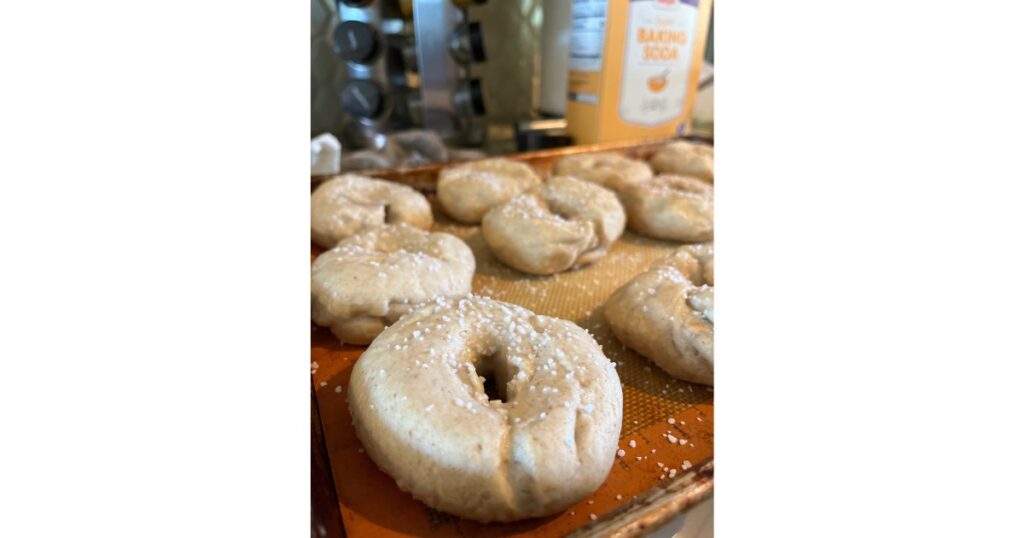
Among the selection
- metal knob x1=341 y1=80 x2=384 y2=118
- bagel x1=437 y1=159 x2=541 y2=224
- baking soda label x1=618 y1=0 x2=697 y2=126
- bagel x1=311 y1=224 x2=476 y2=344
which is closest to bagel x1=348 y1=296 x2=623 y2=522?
bagel x1=311 y1=224 x2=476 y2=344

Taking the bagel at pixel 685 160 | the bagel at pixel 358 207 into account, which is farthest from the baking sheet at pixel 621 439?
the bagel at pixel 685 160

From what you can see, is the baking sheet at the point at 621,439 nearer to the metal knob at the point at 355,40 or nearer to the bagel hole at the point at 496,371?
the bagel hole at the point at 496,371

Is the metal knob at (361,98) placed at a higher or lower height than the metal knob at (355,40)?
lower

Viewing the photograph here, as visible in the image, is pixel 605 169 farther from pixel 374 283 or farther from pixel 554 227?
pixel 374 283

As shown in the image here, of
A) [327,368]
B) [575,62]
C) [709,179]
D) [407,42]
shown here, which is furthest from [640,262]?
[407,42]

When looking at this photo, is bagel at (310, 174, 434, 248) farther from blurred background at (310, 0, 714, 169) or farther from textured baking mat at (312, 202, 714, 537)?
blurred background at (310, 0, 714, 169)

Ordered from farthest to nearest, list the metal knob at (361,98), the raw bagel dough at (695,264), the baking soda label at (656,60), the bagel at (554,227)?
the baking soda label at (656,60) → the metal knob at (361,98) → the bagel at (554,227) → the raw bagel dough at (695,264)

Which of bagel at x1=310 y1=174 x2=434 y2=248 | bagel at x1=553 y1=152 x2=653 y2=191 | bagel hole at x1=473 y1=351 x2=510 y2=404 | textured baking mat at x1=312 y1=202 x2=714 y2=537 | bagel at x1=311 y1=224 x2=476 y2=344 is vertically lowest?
textured baking mat at x1=312 y1=202 x2=714 y2=537
